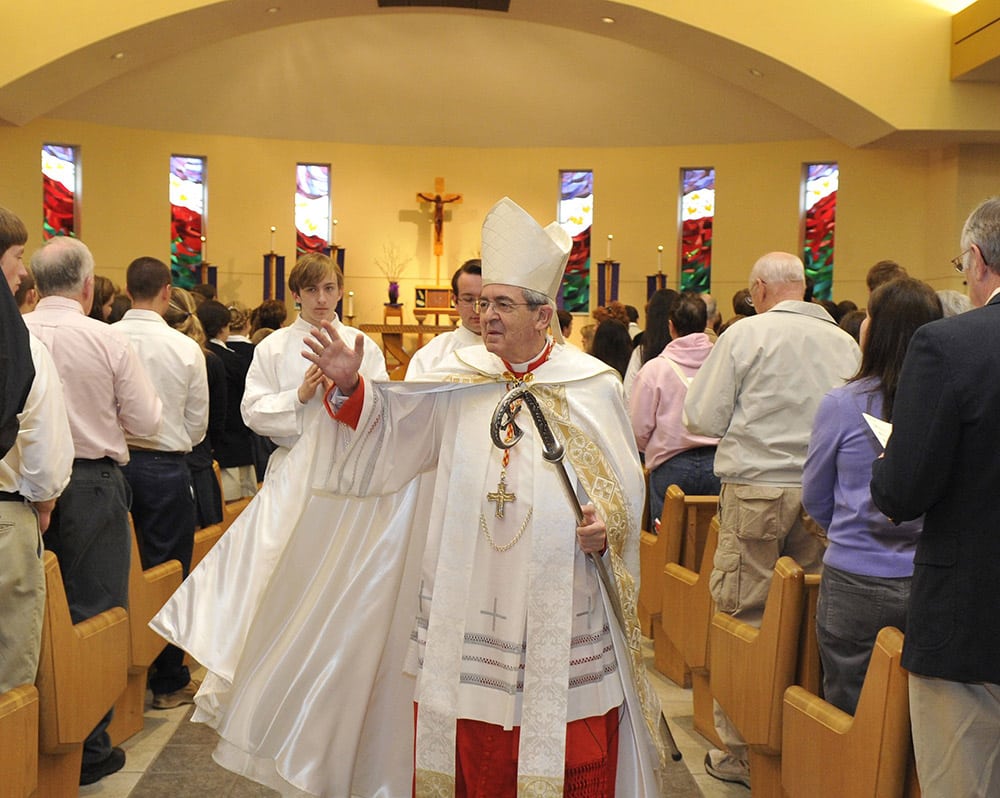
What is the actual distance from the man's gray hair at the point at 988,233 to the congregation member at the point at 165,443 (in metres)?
3.46

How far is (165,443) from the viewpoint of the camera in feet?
16.5

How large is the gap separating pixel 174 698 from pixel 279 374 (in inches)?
58.7

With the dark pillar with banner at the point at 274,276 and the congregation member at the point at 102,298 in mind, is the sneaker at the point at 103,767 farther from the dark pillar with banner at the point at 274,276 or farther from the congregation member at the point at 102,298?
the dark pillar with banner at the point at 274,276

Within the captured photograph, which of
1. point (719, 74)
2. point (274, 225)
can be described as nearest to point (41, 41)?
point (274, 225)

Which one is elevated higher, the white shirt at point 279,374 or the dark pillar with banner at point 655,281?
the dark pillar with banner at point 655,281

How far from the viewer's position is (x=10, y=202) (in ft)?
49.1

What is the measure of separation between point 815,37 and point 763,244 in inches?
160

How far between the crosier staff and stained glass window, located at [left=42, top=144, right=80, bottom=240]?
1381 centimetres

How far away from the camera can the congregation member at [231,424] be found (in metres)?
6.51

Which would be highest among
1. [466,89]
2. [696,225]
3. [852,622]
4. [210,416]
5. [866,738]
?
[466,89]

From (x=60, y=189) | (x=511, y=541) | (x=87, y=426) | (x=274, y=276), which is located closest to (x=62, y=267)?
(x=87, y=426)

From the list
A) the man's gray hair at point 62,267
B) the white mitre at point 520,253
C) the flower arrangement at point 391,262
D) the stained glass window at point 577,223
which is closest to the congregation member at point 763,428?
the white mitre at point 520,253

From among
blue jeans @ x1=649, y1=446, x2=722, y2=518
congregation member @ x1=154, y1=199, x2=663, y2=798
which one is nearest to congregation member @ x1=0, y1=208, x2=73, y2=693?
congregation member @ x1=154, y1=199, x2=663, y2=798

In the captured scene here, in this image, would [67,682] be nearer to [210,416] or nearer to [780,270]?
[210,416]
